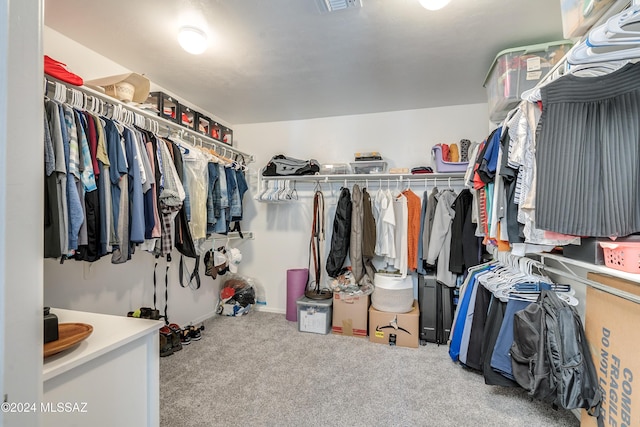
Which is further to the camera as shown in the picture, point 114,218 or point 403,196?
point 403,196

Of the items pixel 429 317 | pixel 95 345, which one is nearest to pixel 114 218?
pixel 95 345

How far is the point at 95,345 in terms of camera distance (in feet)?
3.10

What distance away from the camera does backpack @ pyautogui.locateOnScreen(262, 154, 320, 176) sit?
3227 mm

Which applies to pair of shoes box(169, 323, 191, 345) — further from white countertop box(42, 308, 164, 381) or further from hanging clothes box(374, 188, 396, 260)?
hanging clothes box(374, 188, 396, 260)

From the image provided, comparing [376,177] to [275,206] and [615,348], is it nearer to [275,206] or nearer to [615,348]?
[275,206]

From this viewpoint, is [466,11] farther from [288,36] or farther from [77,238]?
[77,238]

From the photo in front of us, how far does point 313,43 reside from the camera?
205cm

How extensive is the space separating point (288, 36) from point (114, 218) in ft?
5.29

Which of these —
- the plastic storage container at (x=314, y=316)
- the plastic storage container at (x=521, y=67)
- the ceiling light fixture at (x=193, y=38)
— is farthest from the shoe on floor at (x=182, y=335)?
the plastic storage container at (x=521, y=67)

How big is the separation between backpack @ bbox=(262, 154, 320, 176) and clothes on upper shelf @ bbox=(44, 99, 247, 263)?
33.4 inches

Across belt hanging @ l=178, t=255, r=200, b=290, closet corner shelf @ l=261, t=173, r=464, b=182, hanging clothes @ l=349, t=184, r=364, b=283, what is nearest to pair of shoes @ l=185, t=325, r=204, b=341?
belt hanging @ l=178, t=255, r=200, b=290

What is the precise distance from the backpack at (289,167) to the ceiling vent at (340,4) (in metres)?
1.68

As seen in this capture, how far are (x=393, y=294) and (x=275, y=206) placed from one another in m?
1.79

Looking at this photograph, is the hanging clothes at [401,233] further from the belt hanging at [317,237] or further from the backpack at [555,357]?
the backpack at [555,357]
